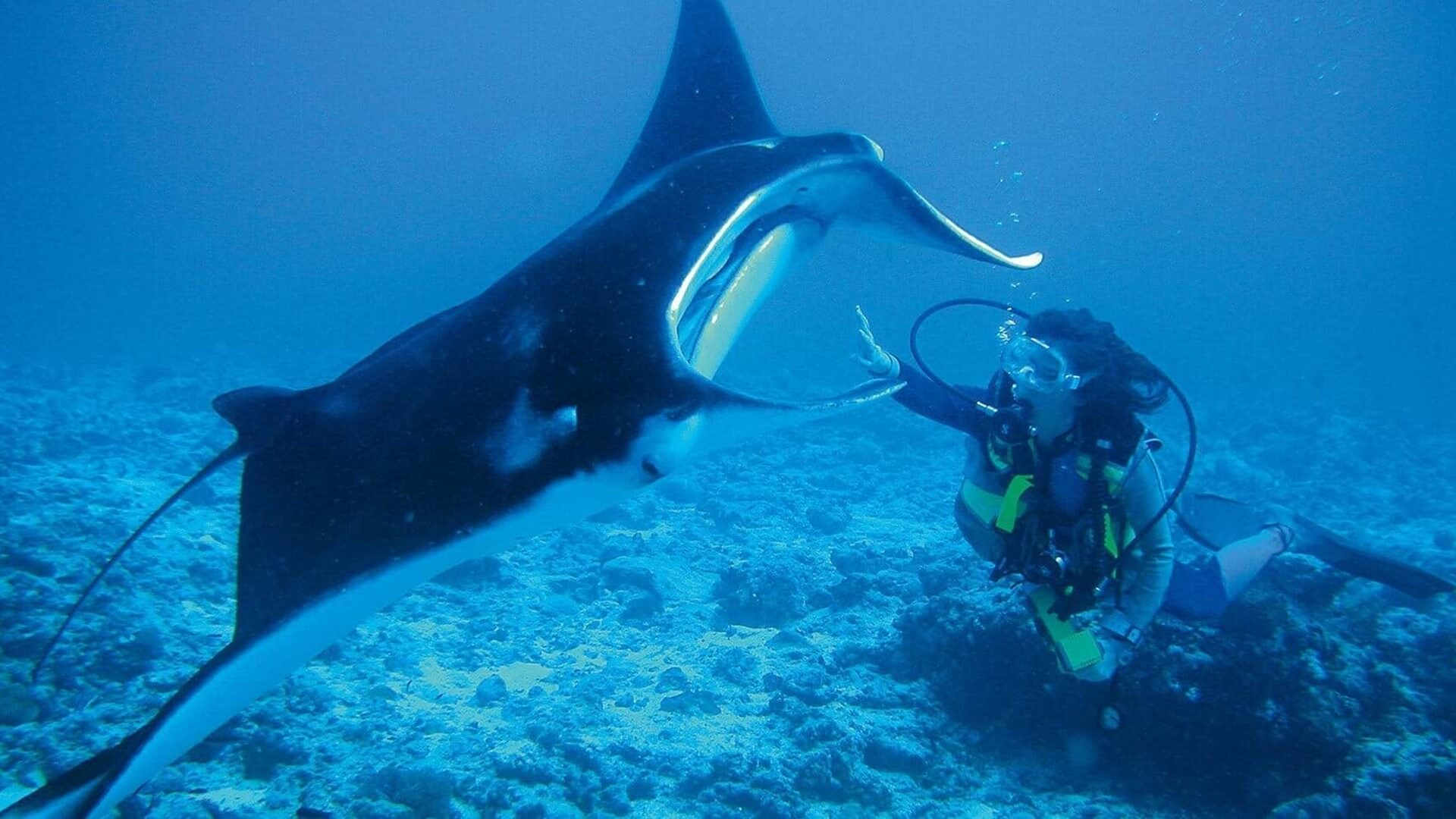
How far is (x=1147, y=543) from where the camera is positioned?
3436 millimetres

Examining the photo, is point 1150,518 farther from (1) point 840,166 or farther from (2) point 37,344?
(2) point 37,344

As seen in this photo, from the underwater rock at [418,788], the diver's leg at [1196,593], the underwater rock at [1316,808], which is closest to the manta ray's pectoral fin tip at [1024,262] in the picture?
the diver's leg at [1196,593]

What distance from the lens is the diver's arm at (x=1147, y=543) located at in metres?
3.41

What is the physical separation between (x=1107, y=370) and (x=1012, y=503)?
84 cm

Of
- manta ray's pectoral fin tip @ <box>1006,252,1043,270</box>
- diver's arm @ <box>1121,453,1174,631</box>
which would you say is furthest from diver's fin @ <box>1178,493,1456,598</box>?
manta ray's pectoral fin tip @ <box>1006,252,1043,270</box>

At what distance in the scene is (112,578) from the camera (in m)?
5.46

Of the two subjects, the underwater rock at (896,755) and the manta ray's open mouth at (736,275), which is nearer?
the manta ray's open mouth at (736,275)

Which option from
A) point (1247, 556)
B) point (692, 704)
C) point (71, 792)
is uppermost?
point (71, 792)

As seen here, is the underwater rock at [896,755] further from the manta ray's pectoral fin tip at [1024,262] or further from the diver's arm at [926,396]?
the manta ray's pectoral fin tip at [1024,262]

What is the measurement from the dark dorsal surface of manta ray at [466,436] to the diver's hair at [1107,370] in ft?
6.29

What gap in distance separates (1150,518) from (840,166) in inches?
91.5

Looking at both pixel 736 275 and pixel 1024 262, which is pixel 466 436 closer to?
pixel 736 275

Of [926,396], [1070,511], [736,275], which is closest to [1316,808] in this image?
[1070,511]

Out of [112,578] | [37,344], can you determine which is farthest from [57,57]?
[112,578]
